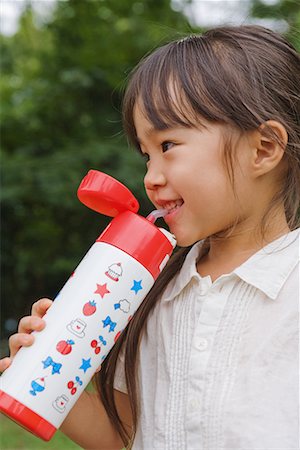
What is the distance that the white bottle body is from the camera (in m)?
Result: 1.28

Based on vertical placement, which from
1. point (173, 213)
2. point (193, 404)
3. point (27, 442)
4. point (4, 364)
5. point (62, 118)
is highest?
point (173, 213)

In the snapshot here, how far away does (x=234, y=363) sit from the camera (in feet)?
4.41

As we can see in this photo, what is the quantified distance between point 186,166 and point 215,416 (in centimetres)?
47

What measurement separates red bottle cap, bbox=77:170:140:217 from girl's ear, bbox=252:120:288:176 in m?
0.26

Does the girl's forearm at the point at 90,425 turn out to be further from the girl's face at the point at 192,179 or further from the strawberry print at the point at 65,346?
the girl's face at the point at 192,179

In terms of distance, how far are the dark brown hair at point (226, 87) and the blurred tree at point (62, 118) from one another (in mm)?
3881

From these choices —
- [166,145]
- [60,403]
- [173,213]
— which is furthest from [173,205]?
[60,403]

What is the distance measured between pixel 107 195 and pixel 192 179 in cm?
18

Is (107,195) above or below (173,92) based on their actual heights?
below

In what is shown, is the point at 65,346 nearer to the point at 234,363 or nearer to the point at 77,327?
the point at 77,327

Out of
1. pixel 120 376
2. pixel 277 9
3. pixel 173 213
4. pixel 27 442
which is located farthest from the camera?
pixel 277 9

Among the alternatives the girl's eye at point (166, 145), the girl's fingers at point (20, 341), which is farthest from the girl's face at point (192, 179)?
the girl's fingers at point (20, 341)

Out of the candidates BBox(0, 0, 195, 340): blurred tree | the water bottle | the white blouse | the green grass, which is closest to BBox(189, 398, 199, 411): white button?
the white blouse

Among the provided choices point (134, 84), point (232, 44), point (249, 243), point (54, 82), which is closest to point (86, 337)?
point (249, 243)
